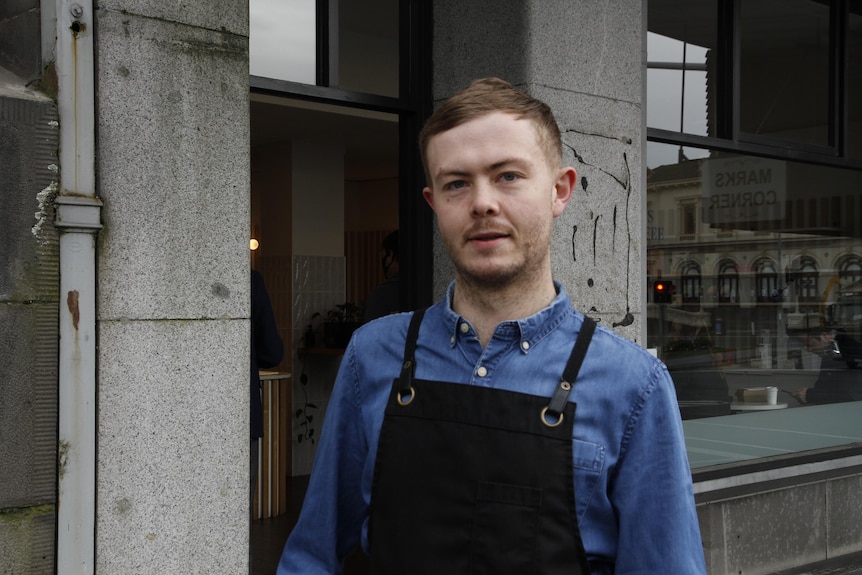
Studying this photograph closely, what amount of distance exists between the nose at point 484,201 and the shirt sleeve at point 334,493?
418mm

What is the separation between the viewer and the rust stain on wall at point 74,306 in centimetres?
384

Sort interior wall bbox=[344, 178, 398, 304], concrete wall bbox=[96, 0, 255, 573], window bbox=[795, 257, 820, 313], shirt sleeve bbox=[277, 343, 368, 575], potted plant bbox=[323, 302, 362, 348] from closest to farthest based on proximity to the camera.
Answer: shirt sleeve bbox=[277, 343, 368, 575], concrete wall bbox=[96, 0, 255, 573], window bbox=[795, 257, 820, 313], potted plant bbox=[323, 302, 362, 348], interior wall bbox=[344, 178, 398, 304]

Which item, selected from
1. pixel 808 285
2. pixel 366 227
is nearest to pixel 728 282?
pixel 808 285

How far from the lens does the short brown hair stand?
1753 mm

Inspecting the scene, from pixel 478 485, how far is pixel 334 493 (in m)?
0.35

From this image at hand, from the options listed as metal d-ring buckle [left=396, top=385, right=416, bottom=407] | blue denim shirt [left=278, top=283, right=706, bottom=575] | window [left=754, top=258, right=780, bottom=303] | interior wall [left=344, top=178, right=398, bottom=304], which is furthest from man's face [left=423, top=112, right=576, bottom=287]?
interior wall [left=344, top=178, right=398, bottom=304]

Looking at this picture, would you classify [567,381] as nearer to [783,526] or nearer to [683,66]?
[683,66]

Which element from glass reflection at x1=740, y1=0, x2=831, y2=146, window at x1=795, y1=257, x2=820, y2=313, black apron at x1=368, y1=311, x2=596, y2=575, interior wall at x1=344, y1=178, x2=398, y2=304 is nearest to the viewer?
black apron at x1=368, y1=311, x2=596, y2=575

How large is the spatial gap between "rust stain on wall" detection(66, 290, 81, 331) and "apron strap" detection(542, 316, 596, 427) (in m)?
2.63

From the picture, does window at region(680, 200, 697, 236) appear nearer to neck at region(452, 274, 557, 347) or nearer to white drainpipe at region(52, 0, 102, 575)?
white drainpipe at region(52, 0, 102, 575)

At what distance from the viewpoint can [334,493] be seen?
1.90 m

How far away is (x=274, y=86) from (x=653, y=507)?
12.0ft

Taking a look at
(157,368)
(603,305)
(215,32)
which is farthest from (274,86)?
(603,305)

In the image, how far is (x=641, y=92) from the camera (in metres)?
5.86
